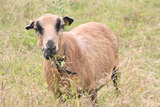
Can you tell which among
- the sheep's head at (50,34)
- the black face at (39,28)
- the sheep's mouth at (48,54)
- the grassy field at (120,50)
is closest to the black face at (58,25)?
the sheep's head at (50,34)

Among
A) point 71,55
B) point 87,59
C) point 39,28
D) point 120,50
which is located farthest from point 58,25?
point 120,50

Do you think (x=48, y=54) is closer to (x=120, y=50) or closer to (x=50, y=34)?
(x=50, y=34)

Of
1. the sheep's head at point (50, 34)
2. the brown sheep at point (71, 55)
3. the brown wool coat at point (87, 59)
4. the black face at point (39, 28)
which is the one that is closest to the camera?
the sheep's head at point (50, 34)

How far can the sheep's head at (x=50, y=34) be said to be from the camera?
4.85 meters

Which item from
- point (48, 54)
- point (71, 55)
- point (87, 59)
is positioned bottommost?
point (87, 59)

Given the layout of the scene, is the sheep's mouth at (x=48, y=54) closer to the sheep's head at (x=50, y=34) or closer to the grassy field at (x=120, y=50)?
the sheep's head at (x=50, y=34)

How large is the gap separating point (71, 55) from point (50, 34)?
563 mm

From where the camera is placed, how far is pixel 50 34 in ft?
16.4

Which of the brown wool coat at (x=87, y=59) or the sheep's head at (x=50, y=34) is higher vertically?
the sheep's head at (x=50, y=34)

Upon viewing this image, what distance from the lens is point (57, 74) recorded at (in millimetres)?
5273

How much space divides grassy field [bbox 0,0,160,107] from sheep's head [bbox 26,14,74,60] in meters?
0.58

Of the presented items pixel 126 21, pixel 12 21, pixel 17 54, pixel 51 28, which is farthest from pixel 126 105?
pixel 126 21

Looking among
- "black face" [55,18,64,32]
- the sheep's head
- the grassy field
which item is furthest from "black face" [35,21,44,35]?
the grassy field

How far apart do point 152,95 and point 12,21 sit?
491cm
